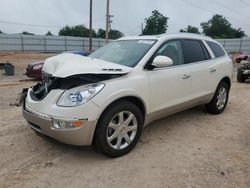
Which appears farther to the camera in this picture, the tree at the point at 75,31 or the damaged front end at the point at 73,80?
the tree at the point at 75,31

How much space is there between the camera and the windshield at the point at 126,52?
444cm

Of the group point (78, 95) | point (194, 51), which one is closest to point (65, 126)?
point (78, 95)

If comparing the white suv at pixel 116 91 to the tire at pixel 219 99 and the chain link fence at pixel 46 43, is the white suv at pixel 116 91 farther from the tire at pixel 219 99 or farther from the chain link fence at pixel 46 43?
the chain link fence at pixel 46 43

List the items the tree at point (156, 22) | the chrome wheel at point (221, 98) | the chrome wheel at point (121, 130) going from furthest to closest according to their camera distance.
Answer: the tree at point (156, 22) < the chrome wheel at point (221, 98) < the chrome wheel at point (121, 130)

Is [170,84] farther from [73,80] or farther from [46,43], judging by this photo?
[46,43]

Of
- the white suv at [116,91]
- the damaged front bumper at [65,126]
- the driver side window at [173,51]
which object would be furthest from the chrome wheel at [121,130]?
the driver side window at [173,51]

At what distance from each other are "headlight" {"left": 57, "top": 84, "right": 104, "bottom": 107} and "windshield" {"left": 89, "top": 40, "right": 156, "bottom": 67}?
83 centimetres

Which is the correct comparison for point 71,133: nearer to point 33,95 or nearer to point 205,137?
point 33,95

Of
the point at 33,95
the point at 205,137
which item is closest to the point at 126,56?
the point at 33,95

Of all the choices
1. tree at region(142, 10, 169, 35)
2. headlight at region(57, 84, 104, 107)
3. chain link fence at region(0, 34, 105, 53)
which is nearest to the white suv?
headlight at region(57, 84, 104, 107)

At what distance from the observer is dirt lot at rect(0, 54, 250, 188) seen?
134 inches

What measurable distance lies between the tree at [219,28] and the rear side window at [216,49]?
8149 centimetres

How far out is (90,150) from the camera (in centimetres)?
423

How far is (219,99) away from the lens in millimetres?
6250
